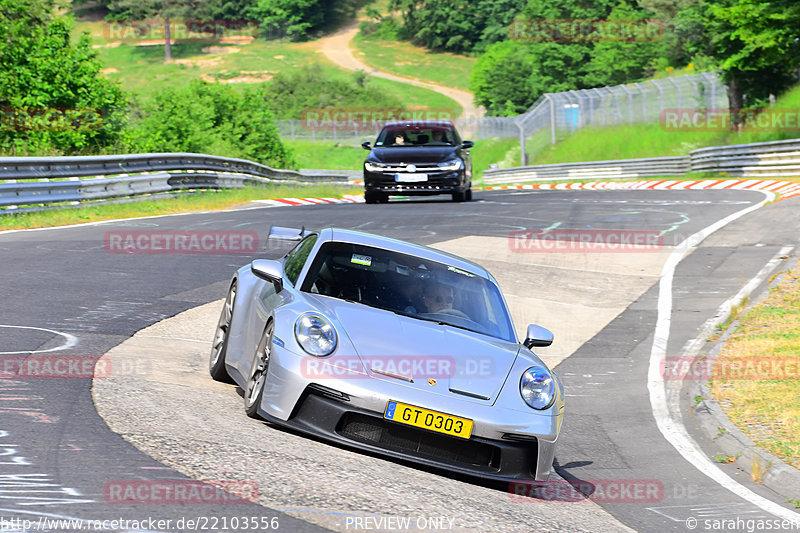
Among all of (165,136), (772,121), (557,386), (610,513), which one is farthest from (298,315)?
(772,121)

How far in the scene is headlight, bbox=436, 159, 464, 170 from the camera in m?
23.7

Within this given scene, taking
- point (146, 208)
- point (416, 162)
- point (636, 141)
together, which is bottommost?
point (636, 141)

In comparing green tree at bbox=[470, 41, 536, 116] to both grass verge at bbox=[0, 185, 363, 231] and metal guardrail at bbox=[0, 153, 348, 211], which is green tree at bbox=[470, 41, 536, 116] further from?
metal guardrail at bbox=[0, 153, 348, 211]

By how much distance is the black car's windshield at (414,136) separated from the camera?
2431 centimetres

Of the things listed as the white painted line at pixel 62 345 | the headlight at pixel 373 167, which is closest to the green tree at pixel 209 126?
the headlight at pixel 373 167

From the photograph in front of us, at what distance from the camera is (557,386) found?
21.4 ft

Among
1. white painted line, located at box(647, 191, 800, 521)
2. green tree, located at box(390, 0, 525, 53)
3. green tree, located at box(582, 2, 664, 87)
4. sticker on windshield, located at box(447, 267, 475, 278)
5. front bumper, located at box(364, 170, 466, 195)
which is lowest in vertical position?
white painted line, located at box(647, 191, 800, 521)

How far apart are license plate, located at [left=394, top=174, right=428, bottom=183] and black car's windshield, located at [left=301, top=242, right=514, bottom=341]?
16291 mm

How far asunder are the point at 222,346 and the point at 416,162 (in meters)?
16.4

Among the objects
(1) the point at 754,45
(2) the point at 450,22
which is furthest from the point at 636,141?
(2) the point at 450,22

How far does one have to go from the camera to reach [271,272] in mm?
6934

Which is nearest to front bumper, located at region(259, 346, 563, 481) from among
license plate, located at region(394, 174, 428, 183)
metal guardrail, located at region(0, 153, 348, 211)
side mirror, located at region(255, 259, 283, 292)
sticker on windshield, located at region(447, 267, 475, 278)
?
side mirror, located at region(255, 259, 283, 292)

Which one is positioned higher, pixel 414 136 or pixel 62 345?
pixel 414 136

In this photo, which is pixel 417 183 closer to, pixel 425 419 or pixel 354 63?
pixel 425 419
